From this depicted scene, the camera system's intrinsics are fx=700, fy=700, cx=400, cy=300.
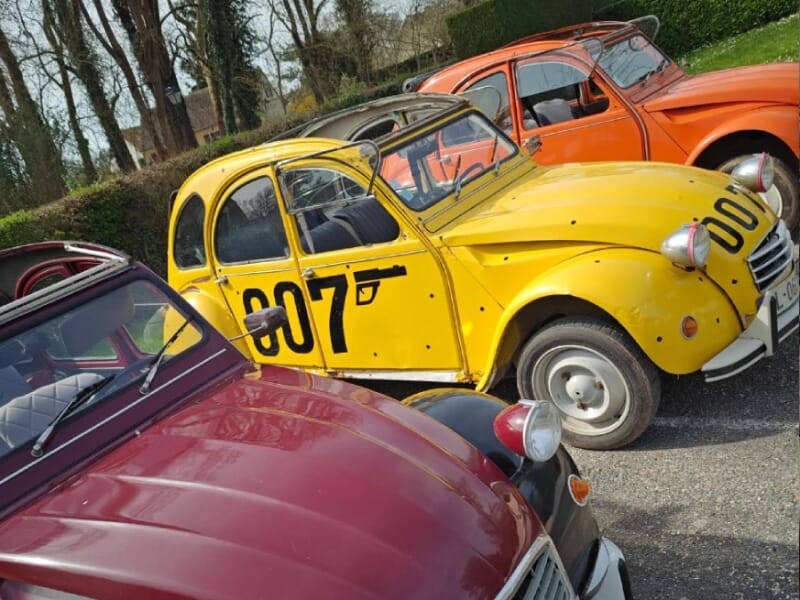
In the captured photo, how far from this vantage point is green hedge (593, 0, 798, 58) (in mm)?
18734

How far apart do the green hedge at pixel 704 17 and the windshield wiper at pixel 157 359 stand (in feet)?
65.6

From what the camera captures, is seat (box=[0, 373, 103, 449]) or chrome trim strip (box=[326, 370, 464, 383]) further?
chrome trim strip (box=[326, 370, 464, 383])

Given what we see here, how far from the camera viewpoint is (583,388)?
397 centimetres

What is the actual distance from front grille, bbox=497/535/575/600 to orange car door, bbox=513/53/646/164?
5173 millimetres

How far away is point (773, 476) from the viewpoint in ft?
11.3

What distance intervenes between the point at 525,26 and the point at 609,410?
21991 millimetres

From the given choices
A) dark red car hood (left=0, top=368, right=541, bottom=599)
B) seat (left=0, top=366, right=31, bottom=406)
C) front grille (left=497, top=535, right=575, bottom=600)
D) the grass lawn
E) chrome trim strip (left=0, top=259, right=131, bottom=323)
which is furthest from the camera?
the grass lawn

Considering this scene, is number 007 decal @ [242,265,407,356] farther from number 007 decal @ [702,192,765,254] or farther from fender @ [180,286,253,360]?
number 007 decal @ [702,192,765,254]

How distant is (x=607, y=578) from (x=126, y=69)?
20.1 meters

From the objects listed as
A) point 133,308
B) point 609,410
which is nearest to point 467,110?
point 609,410

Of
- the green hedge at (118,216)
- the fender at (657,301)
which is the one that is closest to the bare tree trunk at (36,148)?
the green hedge at (118,216)

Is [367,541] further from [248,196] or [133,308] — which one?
[248,196]

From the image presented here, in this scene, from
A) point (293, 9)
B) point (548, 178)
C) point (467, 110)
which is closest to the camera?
point (548, 178)

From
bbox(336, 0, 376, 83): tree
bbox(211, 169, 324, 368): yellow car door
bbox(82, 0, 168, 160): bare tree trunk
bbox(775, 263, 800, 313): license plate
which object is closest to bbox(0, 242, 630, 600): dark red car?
bbox(211, 169, 324, 368): yellow car door
